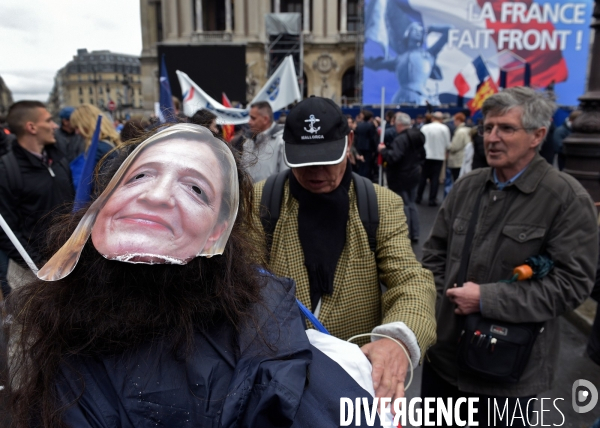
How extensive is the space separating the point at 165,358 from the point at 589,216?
182 cm

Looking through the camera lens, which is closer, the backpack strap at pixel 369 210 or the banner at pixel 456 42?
the backpack strap at pixel 369 210

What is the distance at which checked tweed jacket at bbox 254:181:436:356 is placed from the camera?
172 cm

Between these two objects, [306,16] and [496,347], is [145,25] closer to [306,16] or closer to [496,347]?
[306,16]

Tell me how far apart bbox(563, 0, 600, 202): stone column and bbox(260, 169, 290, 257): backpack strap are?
13.3ft

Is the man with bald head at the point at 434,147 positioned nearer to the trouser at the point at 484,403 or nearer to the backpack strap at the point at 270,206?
the trouser at the point at 484,403

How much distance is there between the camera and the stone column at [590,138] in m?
4.69

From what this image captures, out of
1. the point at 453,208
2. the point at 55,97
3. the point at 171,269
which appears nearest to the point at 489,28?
the point at 453,208

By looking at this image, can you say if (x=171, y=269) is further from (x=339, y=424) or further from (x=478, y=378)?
(x=478, y=378)

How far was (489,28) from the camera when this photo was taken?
23.1 metres

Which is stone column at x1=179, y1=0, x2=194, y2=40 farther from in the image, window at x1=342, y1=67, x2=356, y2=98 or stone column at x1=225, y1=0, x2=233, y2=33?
window at x1=342, y1=67, x2=356, y2=98

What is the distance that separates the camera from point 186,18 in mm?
37250

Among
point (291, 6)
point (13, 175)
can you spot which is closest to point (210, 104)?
point (13, 175)

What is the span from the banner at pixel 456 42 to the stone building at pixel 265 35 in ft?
38.9

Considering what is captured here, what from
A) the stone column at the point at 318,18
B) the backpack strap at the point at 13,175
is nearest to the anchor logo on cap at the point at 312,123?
the backpack strap at the point at 13,175
